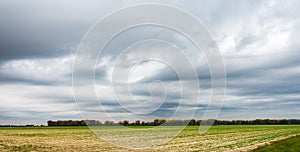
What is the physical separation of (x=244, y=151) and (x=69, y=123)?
156m

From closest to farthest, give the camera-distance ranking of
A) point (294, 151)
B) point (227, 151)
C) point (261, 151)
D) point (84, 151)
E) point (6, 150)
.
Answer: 1. point (294, 151)
2. point (261, 151)
3. point (227, 151)
4. point (84, 151)
5. point (6, 150)

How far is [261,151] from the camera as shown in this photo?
25.1m

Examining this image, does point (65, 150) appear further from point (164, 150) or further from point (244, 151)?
point (244, 151)

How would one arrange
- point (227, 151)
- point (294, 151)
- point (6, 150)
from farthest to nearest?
point (6, 150) < point (227, 151) < point (294, 151)

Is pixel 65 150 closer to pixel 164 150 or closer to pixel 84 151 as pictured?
pixel 84 151

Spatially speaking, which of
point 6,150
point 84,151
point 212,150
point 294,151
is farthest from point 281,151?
point 6,150

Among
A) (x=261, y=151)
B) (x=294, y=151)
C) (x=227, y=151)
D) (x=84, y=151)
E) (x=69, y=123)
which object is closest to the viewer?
(x=294, y=151)

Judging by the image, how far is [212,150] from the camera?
2844cm

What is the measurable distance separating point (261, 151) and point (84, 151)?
47.1 ft

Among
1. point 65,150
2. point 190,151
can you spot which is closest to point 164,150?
point 190,151

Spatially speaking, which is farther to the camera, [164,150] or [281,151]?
[164,150]

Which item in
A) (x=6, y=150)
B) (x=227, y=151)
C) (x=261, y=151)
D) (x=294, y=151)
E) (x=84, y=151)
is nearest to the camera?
(x=294, y=151)

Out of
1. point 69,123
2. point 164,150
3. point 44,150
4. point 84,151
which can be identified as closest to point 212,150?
point 164,150

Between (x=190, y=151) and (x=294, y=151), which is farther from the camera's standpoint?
(x=190, y=151)
